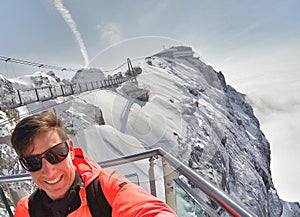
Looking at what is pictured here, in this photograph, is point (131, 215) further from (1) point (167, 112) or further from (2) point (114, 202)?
(1) point (167, 112)

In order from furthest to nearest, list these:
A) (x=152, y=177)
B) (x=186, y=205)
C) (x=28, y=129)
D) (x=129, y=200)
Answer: (x=152, y=177)
(x=186, y=205)
(x=28, y=129)
(x=129, y=200)

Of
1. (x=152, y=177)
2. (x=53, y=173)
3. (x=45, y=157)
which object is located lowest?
(x=152, y=177)

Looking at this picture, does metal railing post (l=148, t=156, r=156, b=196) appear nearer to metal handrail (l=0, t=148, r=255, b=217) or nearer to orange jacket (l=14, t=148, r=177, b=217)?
metal handrail (l=0, t=148, r=255, b=217)

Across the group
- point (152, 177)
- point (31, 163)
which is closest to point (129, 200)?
point (31, 163)

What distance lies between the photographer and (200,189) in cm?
161

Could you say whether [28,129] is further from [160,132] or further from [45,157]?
[160,132]

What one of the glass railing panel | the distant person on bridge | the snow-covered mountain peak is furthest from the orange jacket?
the glass railing panel

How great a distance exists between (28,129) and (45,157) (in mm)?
186

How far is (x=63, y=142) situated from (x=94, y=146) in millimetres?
9094

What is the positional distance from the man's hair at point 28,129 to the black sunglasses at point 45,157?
0.19 feet

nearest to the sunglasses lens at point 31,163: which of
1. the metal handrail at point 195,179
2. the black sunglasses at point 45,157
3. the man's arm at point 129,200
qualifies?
the black sunglasses at point 45,157

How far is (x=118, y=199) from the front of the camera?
4.03ft

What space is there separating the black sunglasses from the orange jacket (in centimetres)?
14

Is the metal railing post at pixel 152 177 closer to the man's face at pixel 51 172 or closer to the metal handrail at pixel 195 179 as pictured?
the metal handrail at pixel 195 179
